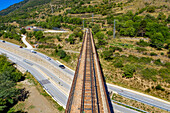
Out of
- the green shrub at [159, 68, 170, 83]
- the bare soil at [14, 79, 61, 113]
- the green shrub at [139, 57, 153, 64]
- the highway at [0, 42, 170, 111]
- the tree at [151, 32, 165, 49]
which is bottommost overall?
the bare soil at [14, 79, 61, 113]

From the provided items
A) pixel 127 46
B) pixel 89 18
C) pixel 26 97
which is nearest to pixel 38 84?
pixel 26 97

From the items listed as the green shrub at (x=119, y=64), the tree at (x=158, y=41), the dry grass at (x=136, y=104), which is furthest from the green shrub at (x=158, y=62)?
the dry grass at (x=136, y=104)

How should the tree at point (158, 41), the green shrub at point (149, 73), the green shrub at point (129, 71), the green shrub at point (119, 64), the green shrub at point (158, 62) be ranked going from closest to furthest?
the green shrub at point (149, 73) < the green shrub at point (129, 71) < the green shrub at point (158, 62) < the green shrub at point (119, 64) < the tree at point (158, 41)

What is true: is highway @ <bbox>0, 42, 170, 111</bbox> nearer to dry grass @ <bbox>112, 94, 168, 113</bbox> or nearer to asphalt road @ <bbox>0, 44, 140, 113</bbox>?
asphalt road @ <bbox>0, 44, 140, 113</bbox>

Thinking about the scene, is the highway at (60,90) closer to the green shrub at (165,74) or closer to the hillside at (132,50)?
the hillside at (132,50)

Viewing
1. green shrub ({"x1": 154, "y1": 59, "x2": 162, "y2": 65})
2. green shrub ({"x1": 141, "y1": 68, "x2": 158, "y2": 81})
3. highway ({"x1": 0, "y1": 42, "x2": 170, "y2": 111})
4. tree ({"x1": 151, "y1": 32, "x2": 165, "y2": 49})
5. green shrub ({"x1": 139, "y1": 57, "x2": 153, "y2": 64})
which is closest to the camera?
highway ({"x1": 0, "y1": 42, "x2": 170, "y2": 111})

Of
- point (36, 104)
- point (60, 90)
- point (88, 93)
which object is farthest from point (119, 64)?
point (36, 104)

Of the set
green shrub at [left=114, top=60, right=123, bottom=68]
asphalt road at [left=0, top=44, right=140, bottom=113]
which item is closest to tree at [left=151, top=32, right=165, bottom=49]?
green shrub at [left=114, top=60, right=123, bottom=68]

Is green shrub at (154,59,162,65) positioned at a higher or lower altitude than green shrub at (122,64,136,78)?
higher

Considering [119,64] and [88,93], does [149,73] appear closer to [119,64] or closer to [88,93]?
[119,64]

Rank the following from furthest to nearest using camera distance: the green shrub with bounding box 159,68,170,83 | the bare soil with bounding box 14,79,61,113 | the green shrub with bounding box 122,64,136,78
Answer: the green shrub with bounding box 122,64,136,78, the green shrub with bounding box 159,68,170,83, the bare soil with bounding box 14,79,61,113

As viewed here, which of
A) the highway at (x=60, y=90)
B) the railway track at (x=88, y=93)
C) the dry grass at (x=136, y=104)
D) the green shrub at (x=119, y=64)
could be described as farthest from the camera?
the green shrub at (x=119, y=64)

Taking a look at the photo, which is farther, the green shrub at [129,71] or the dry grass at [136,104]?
the green shrub at [129,71]

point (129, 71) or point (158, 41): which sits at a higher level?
point (158, 41)
